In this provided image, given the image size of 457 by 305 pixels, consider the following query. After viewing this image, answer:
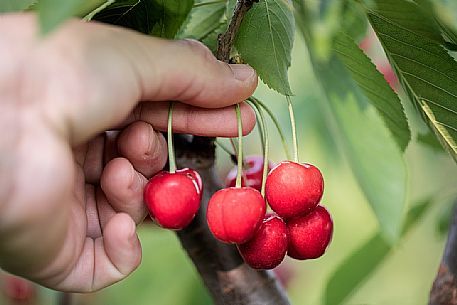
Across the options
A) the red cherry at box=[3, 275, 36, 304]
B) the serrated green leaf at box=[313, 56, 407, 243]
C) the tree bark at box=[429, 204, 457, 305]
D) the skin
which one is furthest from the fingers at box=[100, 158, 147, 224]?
the red cherry at box=[3, 275, 36, 304]

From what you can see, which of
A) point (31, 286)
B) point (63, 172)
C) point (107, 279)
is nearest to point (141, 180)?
point (107, 279)

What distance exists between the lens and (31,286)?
5.89 ft

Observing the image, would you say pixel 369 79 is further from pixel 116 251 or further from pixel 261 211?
pixel 116 251

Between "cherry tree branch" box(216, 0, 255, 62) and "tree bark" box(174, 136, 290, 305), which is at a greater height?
"cherry tree branch" box(216, 0, 255, 62)

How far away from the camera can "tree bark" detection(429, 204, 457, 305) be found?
1125 mm

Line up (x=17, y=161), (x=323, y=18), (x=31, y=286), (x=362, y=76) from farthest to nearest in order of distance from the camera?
(x=31, y=286) < (x=362, y=76) < (x=17, y=161) < (x=323, y=18)

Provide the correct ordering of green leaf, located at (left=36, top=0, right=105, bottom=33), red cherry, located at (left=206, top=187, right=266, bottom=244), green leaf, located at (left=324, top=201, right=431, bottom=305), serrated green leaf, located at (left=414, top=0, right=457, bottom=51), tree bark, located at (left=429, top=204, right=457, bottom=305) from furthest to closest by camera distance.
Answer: green leaf, located at (left=324, top=201, right=431, bottom=305) < tree bark, located at (left=429, top=204, right=457, bottom=305) < red cherry, located at (left=206, top=187, right=266, bottom=244) < serrated green leaf, located at (left=414, top=0, right=457, bottom=51) < green leaf, located at (left=36, top=0, right=105, bottom=33)

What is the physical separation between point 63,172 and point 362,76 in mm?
324

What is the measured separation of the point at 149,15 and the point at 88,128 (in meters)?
0.21

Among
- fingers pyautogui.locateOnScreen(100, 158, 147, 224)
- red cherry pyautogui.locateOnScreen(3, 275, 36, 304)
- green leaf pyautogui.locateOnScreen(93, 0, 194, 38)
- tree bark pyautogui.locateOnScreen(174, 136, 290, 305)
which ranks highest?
green leaf pyautogui.locateOnScreen(93, 0, 194, 38)

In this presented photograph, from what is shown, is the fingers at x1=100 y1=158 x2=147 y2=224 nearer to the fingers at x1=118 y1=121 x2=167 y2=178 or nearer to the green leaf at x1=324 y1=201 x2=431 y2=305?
the fingers at x1=118 y1=121 x2=167 y2=178

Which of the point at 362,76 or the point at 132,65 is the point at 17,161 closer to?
the point at 132,65

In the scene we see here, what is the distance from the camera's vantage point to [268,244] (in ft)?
2.93

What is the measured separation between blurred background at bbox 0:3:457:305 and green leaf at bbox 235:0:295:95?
2.19ft
